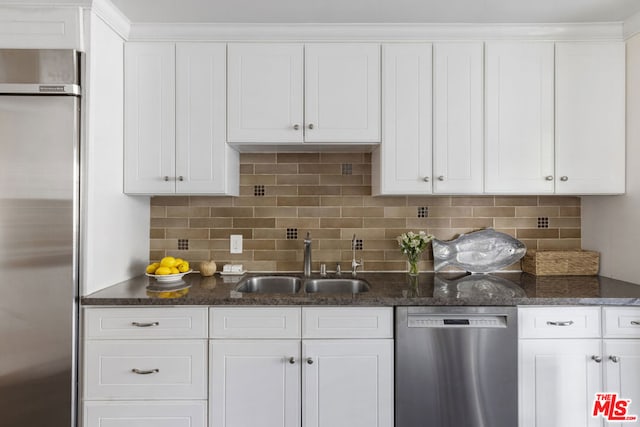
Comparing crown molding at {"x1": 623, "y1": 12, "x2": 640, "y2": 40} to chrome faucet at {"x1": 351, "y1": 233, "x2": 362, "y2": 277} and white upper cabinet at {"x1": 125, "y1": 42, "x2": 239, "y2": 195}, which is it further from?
white upper cabinet at {"x1": 125, "y1": 42, "x2": 239, "y2": 195}

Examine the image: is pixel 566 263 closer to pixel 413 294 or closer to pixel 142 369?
pixel 413 294

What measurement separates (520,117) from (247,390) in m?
2.05

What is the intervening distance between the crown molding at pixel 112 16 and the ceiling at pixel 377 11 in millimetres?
31

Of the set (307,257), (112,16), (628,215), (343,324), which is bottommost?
(343,324)

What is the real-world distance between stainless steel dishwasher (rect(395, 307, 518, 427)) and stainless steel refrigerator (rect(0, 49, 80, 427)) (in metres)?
1.55

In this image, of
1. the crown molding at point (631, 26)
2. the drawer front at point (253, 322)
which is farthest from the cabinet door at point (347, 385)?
the crown molding at point (631, 26)

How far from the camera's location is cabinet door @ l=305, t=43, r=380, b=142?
209cm

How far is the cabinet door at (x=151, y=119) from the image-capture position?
2.09 m

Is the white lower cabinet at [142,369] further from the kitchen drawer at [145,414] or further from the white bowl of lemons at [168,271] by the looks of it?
the white bowl of lemons at [168,271]

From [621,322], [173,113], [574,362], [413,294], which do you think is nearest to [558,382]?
[574,362]

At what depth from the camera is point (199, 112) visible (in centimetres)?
209

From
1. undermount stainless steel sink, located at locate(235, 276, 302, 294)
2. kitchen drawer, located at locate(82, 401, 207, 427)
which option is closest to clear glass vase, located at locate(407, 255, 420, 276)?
undermount stainless steel sink, located at locate(235, 276, 302, 294)

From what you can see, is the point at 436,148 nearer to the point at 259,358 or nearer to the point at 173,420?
the point at 259,358

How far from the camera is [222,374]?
173cm
